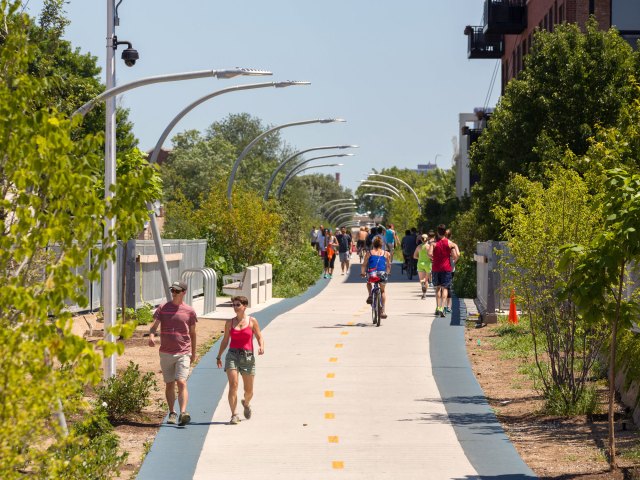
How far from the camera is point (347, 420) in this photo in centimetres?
1443

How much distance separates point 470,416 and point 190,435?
3178mm

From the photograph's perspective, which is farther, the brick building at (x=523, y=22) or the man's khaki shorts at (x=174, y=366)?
the brick building at (x=523, y=22)

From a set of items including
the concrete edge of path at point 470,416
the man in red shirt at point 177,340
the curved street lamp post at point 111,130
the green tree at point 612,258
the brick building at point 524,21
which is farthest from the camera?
the brick building at point 524,21

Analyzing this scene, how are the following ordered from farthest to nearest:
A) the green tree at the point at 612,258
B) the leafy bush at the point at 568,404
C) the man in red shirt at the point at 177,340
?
the leafy bush at the point at 568,404
the man in red shirt at the point at 177,340
the green tree at the point at 612,258

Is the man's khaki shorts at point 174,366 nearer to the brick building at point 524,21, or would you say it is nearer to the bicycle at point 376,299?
the bicycle at point 376,299

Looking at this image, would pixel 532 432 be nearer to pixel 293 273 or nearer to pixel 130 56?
pixel 130 56

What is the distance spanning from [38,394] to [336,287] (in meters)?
37.4

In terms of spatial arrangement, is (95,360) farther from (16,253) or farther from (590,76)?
(590,76)

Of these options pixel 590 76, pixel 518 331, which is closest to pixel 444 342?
pixel 518 331

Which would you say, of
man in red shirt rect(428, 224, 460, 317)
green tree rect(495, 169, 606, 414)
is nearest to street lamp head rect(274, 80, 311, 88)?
man in red shirt rect(428, 224, 460, 317)

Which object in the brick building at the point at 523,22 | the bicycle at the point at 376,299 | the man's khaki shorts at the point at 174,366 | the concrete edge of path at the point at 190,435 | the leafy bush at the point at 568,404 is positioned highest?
the brick building at the point at 523,22

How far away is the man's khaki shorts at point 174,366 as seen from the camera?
14.0 metres

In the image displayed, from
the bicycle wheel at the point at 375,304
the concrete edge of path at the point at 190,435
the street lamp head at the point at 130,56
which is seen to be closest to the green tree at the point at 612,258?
the concrete edge of path at the point at 190,435

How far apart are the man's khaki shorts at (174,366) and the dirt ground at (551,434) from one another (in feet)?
10.9
